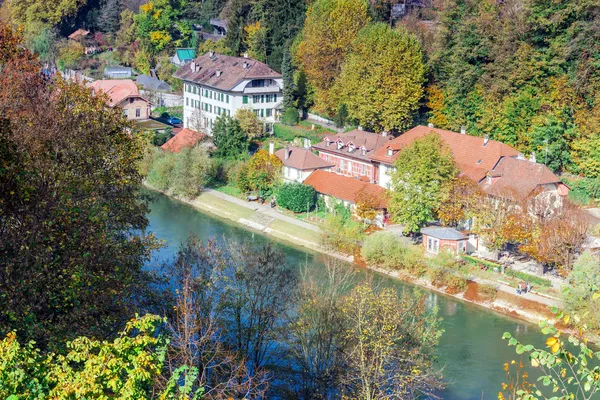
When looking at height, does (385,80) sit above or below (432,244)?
above

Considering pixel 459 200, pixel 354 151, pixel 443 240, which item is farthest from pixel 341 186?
pixel 443 240

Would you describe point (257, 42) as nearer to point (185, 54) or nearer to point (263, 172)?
point (185, 54)

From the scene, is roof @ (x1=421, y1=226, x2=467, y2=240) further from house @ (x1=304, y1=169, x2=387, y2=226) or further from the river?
house @ (x1=304, y1=169, x2=387, y2=226)

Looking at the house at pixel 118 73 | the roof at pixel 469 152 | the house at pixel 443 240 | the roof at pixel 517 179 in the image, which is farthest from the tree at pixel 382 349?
the house at pixel 118 73

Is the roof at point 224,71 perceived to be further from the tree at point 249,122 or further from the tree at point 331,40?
the tree at point 331,40

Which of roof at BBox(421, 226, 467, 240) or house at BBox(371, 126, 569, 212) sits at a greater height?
house at BBox(371, 126, 569, 212)

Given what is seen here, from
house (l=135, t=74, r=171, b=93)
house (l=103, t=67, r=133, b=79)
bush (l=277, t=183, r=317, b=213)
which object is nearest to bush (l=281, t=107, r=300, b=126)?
bush (l=277, t=183, r=317, b=213)
